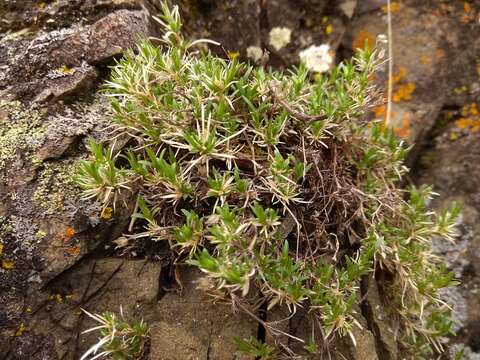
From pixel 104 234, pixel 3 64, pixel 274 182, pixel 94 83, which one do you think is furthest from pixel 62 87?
pixel 274 182

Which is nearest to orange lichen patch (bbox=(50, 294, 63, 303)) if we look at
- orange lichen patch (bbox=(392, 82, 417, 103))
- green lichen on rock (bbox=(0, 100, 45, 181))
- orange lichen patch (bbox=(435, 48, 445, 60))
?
green lichen on rock (bbox=(0, 100, 45, 181))

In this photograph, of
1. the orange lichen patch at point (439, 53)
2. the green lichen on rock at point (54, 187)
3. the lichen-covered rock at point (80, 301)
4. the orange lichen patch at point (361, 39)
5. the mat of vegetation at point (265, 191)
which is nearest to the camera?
the mat of vegetation at point (265, 191)

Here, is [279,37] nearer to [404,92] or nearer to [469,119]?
[404,92]

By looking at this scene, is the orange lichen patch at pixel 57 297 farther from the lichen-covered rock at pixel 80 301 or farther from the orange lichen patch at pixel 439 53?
the orange lichen patch at pixel 439 53

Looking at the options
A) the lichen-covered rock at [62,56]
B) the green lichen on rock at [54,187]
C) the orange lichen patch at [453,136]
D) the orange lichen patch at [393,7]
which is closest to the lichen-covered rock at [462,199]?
the orange lichen patch at [453,136]

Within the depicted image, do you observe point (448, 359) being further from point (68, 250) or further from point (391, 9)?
point (391, 9)
